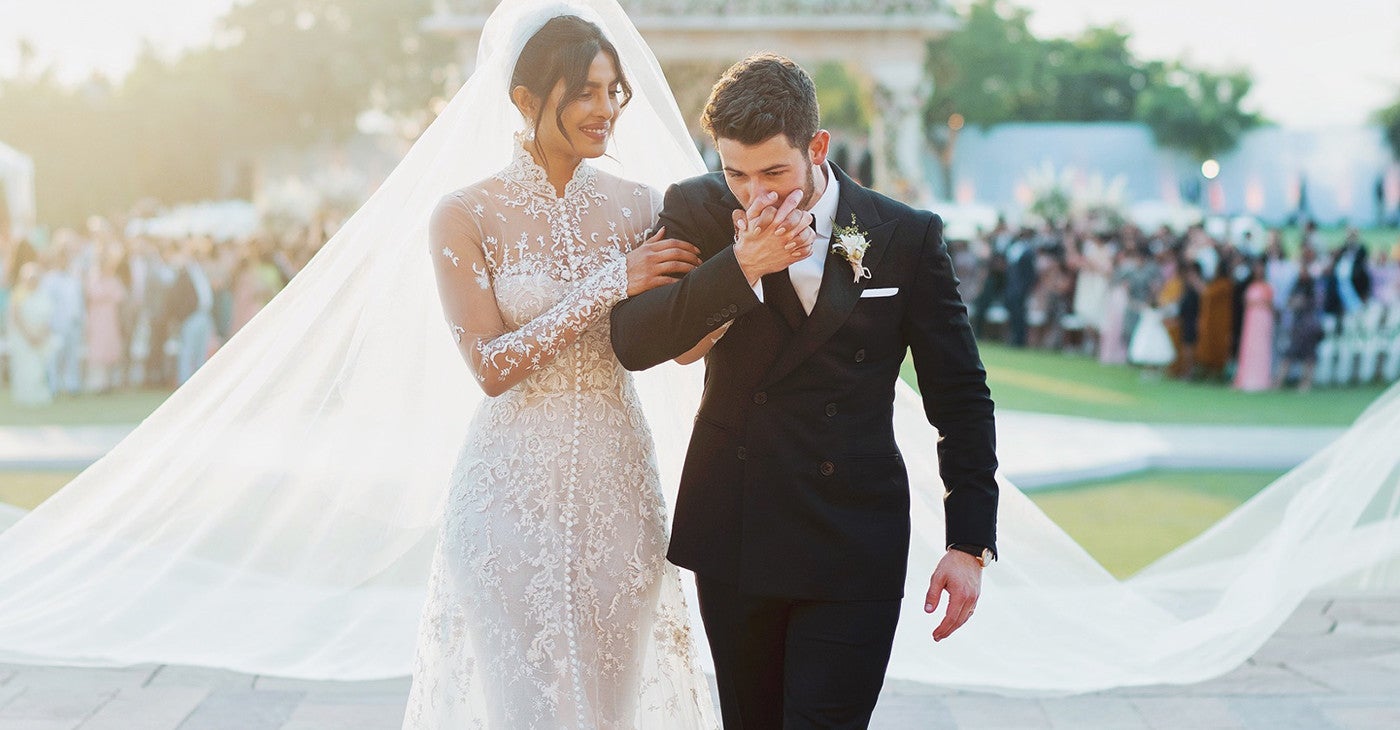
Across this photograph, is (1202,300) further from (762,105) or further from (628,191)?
(762,105)

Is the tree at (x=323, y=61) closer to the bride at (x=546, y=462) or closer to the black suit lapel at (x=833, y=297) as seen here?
the bride at (x=546, y=462)

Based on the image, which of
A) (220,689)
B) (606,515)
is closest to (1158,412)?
(220,689)

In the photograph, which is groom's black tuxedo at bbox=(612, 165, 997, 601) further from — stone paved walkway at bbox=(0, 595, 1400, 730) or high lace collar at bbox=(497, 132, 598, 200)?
stone paved walkway at bbox=(0, 595, 1400, 730)

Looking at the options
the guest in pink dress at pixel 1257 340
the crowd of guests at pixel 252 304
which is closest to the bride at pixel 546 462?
the crowd of guests at pixel 252 304

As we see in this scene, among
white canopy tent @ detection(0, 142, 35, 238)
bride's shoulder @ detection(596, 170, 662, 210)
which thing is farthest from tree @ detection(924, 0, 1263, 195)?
bride's shoulder @ detection(596, 170, 662, 210)

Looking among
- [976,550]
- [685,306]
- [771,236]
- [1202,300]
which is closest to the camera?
[771,236]

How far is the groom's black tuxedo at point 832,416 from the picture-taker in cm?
292

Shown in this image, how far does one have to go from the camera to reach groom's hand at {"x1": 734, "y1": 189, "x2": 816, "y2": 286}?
8.81 ft

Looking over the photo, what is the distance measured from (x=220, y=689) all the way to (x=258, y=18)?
5861cm

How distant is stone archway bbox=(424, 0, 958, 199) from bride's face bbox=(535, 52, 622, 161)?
944 inches

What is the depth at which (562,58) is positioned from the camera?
3211 mm

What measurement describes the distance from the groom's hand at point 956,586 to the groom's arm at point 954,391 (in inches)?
1.8

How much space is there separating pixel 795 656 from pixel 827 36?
1120 inches

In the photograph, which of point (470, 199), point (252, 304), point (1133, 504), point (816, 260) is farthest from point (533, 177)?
point (252, 304)
